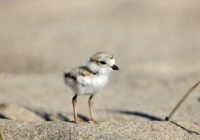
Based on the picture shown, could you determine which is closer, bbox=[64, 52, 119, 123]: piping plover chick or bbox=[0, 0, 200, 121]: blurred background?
bbox=[64, 52, 119, 123]: piping plover chick

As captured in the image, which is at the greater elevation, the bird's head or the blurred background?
the blurred background

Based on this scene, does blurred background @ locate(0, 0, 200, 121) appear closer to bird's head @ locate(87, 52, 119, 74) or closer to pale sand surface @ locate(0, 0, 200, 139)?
pale sand surface @ locate(0, 0, 200, 139)

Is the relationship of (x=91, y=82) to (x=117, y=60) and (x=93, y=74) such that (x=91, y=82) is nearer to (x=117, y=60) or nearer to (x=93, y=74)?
(x=93, y=74)

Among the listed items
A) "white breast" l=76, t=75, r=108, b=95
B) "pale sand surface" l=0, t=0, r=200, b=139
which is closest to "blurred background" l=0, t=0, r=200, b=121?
"pale sand surface" l=0, t=0, r=200, b=139

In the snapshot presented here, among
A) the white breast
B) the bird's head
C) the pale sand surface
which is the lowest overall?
the white breast

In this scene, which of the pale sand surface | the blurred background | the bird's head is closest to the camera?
the bird's head

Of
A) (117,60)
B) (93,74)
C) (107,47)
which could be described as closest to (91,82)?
(93,74)

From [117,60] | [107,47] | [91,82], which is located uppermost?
[107,47]

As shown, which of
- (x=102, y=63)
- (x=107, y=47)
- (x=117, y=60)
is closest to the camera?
(x=102, y=63)
